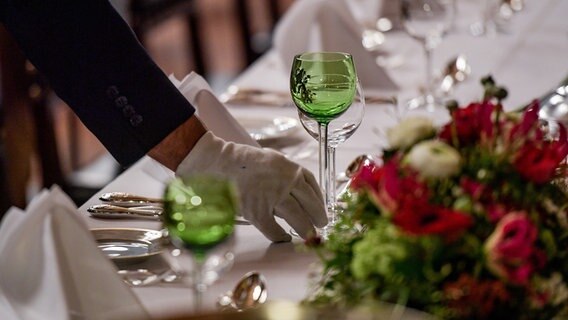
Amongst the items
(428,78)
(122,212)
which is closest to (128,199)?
(122,212)

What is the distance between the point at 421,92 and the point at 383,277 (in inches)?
66.1

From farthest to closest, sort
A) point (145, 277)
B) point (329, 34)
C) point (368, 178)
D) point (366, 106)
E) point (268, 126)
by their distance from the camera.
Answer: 1. point (329, 34)
2. point (366, 106)
3. point (268, 126)
4. point (145, 277)
5. point (368, 178)

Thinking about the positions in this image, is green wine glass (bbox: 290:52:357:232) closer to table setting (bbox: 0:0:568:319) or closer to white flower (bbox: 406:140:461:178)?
table setting (bbox: 0:0:568:319)

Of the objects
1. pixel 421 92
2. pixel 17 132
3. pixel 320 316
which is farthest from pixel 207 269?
pixel 17 132

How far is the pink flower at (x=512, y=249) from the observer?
93 centimetres

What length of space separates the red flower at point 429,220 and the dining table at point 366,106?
0.18 meters

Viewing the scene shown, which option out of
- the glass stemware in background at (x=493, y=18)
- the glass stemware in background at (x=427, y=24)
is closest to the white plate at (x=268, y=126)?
the glass stemware in background at (x=427, y=24)

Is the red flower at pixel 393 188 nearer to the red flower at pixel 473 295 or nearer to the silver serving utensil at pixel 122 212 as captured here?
the red flower at pixel 473 295

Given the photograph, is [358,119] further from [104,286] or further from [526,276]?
[526,276]

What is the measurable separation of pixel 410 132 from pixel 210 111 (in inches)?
31.8

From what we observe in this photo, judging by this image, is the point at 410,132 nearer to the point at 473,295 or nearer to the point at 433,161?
the point at 433,161

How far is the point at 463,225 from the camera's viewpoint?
93 centimetres

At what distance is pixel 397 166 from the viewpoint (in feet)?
3.46

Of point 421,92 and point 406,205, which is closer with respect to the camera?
point 406,205
